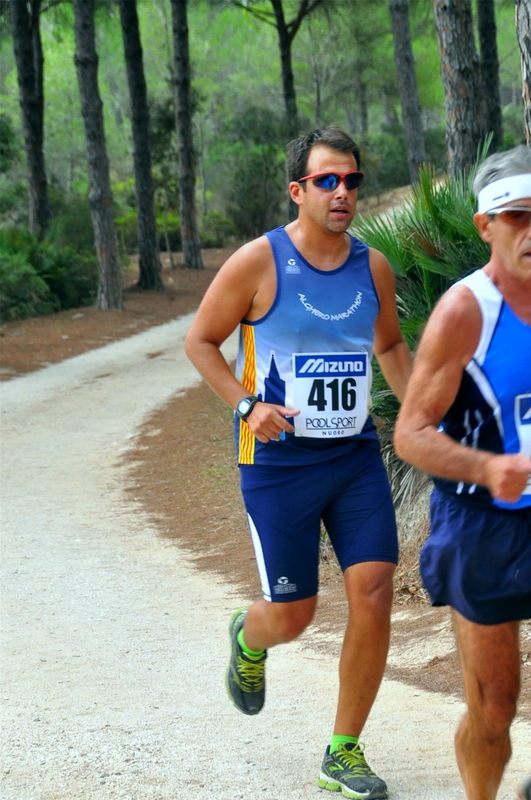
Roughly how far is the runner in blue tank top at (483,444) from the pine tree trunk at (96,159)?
67.1 ft

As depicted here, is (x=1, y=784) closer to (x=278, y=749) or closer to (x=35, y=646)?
(x=278, y=749)

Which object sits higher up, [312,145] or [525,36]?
[525,36]

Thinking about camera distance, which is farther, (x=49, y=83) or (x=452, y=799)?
A: (x=49, y=83)

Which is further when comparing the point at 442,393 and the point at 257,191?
the point at 257,191

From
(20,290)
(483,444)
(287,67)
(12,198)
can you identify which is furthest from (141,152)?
(483,444)

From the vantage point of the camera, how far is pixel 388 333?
12.6 feet

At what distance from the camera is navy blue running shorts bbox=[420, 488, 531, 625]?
2.62 meters

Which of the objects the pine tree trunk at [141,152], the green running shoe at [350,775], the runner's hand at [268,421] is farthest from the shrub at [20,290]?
the green running shoe at [350,775]

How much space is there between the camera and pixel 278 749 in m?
3.97

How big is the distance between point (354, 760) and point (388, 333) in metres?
1.46

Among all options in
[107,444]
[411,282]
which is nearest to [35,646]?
[411,282]

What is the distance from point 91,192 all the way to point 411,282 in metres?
16.5

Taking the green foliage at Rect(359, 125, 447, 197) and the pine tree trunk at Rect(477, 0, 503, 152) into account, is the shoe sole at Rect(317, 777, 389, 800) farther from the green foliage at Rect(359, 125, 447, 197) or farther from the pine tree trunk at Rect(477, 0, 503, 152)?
the green foliage at Rect(359, 125, 447, 197)

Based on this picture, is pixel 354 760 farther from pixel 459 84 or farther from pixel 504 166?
pixel 459 84
